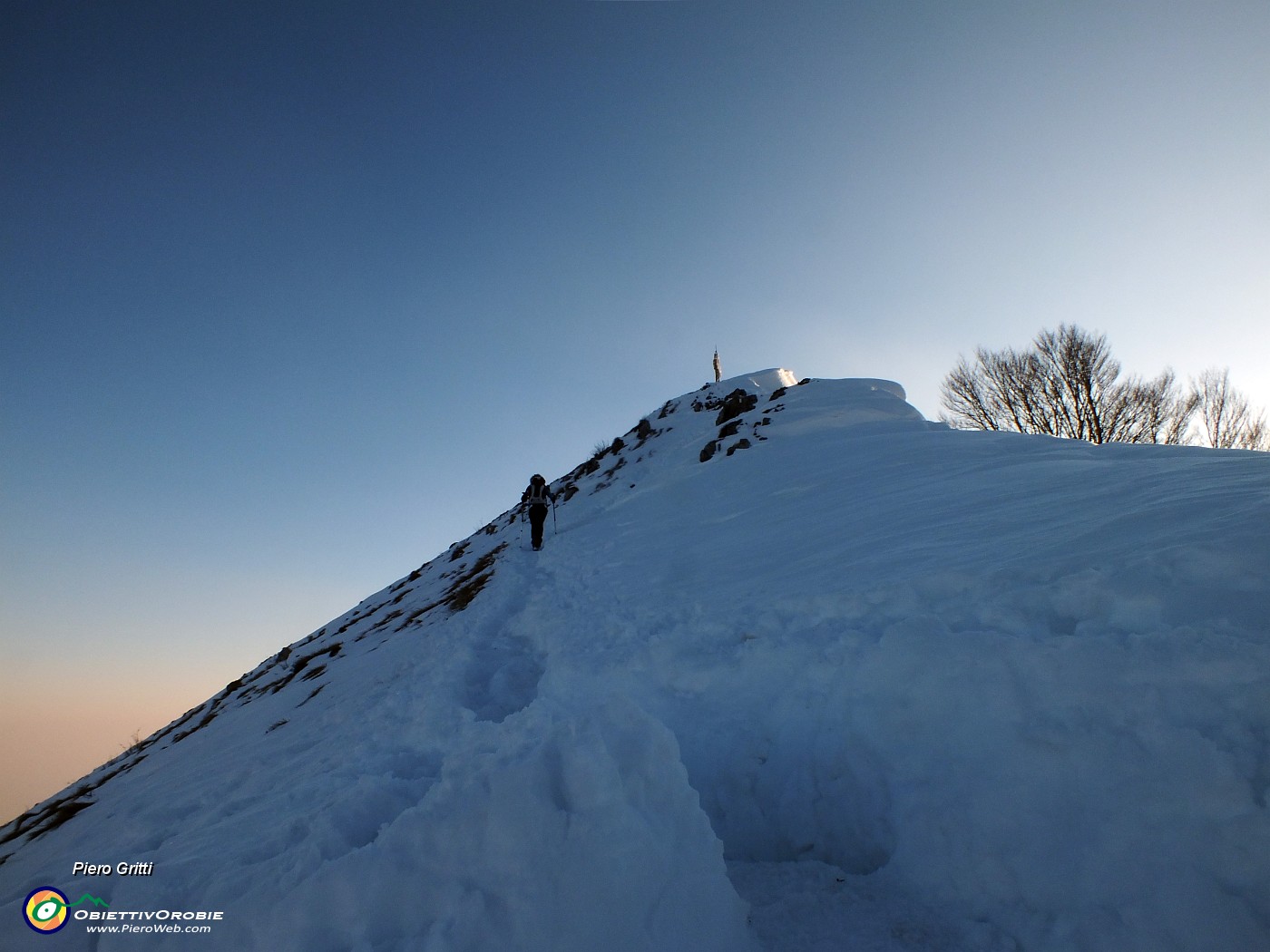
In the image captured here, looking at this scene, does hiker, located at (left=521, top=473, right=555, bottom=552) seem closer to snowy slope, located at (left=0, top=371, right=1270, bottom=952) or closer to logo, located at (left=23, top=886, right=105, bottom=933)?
snowy slope, located at (left=0, top=371, right=1270, bottom=952)

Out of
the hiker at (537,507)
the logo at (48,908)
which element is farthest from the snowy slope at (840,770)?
the hiker at (537,507)

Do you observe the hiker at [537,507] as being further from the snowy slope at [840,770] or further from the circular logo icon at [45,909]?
the circular logo icon at [45,909]

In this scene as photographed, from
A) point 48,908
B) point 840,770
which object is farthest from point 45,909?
point 840,770

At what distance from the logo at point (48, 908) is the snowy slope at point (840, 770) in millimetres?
93

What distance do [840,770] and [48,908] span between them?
5534 millimetres

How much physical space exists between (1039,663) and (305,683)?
11.0 m

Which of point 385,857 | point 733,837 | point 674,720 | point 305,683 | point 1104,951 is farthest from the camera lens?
point 305,683

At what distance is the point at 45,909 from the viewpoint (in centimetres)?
390

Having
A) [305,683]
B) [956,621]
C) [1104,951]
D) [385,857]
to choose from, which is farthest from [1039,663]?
[305,683]

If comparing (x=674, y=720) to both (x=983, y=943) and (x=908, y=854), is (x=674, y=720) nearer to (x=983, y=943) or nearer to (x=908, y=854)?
(x=908, y=854)

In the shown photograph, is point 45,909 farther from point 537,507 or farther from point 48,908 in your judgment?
point 537,507

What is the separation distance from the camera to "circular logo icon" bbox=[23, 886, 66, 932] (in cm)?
369

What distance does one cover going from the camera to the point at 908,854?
10.7 feet

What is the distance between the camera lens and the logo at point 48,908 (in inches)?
144
